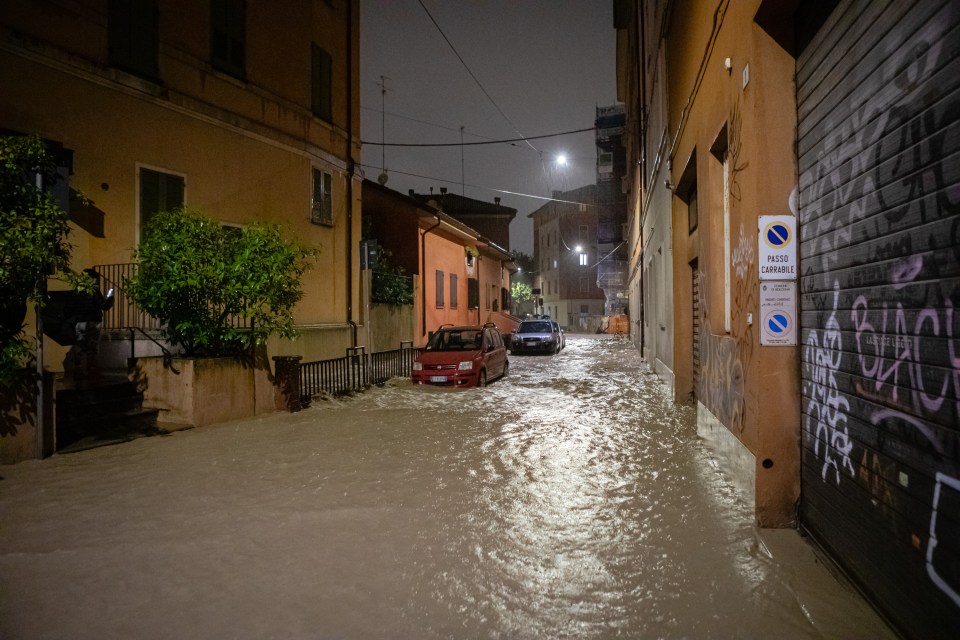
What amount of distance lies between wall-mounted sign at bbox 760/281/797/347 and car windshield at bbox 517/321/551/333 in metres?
20.7

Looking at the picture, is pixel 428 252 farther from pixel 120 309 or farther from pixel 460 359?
pixel 120 309

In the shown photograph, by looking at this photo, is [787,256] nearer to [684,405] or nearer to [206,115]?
[684,405]

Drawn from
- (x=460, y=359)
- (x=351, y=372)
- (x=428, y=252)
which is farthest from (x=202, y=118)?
(x=428, y=252)

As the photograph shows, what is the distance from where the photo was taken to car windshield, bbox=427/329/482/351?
13.4 meters

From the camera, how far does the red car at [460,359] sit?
40.5 ft

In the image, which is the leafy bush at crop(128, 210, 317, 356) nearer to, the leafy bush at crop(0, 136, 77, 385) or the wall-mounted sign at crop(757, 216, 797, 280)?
the leafy bush at crop(0, 136, 77, 385)

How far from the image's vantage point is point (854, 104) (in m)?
3.27

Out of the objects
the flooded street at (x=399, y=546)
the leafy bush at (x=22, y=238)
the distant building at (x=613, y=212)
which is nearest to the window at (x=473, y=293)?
the distant building at (x=613, y=212)

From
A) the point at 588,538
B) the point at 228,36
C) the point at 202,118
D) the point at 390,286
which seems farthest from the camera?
the point at 390,286

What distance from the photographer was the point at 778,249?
13.7 feet

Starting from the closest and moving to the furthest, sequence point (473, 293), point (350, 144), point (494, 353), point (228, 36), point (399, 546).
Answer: point (399, 546) → point (228, 36) → point (494, 353) → point (350, 144) → point (473, 293)

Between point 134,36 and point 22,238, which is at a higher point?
point 134,36

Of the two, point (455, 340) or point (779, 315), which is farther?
point (455, 340)

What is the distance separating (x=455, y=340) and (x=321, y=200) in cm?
600
